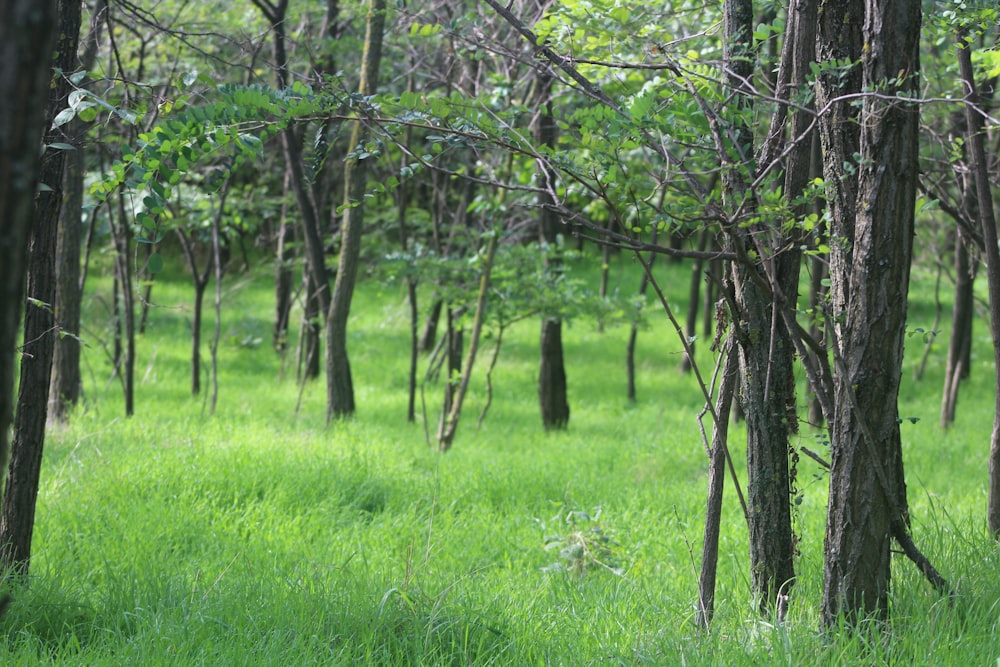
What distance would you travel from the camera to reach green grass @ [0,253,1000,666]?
10.4ft

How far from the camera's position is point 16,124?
1.13m

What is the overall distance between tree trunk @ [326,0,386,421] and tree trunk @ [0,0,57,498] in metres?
6.99

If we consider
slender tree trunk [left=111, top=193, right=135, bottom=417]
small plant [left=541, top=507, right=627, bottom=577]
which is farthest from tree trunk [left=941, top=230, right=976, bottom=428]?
slender tree trunk [left=111, top=193, right=135, bottom=417]

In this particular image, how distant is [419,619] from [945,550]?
2.46 metres

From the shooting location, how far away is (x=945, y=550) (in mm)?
4023

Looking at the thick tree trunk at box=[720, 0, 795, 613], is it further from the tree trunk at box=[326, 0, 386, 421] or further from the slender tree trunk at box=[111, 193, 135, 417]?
the slender tree trunk at box=[111, 193, 135, 417]

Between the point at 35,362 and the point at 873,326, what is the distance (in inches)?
136

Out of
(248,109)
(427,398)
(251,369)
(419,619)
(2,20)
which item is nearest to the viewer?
(2,20)

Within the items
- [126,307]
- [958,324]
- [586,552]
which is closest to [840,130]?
[586,552]

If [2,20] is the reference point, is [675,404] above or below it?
below

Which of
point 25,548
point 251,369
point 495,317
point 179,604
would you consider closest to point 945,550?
point 179,604

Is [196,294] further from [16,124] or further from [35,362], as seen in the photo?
[16,124]

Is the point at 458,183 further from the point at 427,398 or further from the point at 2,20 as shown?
the point at 2,20

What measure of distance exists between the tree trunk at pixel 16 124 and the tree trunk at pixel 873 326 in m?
2.44
